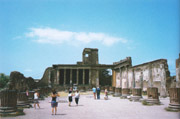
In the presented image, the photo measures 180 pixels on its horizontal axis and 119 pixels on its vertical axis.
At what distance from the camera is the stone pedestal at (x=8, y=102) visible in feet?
30.2

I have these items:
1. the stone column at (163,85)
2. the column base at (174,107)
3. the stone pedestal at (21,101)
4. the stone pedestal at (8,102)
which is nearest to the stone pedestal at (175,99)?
the column base at (174,107)

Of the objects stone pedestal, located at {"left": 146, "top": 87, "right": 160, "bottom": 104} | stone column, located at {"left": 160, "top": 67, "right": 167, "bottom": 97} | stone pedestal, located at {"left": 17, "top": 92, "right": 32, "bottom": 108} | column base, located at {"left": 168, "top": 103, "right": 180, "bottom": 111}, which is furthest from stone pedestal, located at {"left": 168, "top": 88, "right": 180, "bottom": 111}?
stone column, located at {"left": 160, "top": 67, "right": 167, "bottom": 97}

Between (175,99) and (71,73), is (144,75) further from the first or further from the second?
(71,73)

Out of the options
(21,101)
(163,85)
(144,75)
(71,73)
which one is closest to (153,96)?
(163,85)

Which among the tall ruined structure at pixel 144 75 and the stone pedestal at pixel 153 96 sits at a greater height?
the tall ruined structure at pixel 144 75

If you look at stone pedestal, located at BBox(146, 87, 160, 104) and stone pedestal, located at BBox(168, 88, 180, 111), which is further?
stone pedestal, located at BBox(146, 87, 160, 104)

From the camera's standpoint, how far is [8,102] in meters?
9.39

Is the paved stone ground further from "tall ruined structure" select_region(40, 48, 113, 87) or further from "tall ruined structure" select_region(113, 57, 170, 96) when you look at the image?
"tall ruined structure" select_region(40, 48, 113, 87)

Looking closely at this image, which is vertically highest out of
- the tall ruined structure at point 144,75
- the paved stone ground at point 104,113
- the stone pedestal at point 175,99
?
the tall ruined structure at point 144,75

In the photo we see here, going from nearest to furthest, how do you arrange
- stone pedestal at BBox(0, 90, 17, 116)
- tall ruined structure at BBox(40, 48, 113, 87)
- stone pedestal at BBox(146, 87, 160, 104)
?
stone pedestal at BBox(0, 90, 17, 116), stone pedestal at BBox(146, 87, 160, 104), tall ruined structure at BBox(40, 48, 113, 87)

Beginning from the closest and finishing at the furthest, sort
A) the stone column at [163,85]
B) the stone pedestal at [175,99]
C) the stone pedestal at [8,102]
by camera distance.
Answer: the stone pedestal at [8,102] → the stone pedestal at [175,99] → the stone column at [163,85]

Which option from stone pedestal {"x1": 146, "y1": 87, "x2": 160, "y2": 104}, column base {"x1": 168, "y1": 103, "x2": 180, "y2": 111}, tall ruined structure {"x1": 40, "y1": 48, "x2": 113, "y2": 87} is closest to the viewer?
column base {"x1": 168, "y1": 103, "x2": 180, "y2": 111}

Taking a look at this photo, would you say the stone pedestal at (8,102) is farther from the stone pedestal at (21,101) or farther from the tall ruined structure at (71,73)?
the tall ruined structure at (71,73)

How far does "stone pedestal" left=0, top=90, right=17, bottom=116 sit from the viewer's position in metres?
9.20
